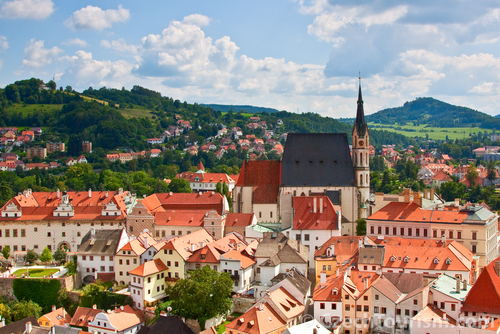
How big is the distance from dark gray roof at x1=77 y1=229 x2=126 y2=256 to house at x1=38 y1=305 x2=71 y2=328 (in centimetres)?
692

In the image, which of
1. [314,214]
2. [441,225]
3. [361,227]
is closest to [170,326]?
[314,214]

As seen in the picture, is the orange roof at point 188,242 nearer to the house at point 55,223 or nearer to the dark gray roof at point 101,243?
the dark gray roof at point 101,243

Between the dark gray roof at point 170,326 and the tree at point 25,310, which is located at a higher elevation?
the dark gray roof at point 170,326

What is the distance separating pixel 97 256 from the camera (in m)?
58.5

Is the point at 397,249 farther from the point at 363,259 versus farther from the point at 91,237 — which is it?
the point at 91,237

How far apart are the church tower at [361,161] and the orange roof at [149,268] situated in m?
26.0

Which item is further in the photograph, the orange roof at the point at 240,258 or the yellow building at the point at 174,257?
the yellow building at the point at 174,257

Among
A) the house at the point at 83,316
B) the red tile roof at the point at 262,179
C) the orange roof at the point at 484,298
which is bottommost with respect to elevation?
the house at the point at 83,316

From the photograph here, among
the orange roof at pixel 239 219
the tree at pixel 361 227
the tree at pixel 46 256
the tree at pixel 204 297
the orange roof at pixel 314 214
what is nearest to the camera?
the tree at pixel 204 297

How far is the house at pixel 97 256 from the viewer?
5841cm

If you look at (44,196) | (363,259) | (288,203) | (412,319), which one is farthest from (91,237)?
Answer: (412,319)

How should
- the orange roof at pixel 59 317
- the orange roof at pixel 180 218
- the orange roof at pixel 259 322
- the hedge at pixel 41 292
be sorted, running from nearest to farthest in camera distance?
the orange roof at pixel 259 322 < the orange roof at pixel 59 317 < the hedge at pixel 41 292 < the orange roof at pixel 180 218

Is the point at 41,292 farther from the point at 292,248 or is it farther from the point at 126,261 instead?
the point at 292,248

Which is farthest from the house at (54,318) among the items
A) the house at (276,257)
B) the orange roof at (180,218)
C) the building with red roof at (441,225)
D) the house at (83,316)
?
the building with red roof at (441,225)
